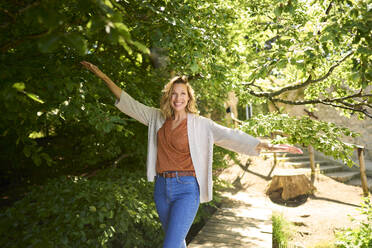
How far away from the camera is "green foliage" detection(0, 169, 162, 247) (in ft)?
8.58

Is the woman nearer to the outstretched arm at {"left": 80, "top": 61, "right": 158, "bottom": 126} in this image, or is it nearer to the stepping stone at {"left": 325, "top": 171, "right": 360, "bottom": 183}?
the outstretched arm at {"left": 80, "top": 61, "right": 158, "bottom": 126}

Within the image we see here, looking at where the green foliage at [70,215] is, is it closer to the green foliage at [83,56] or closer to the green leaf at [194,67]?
the green foliage at [83,56]

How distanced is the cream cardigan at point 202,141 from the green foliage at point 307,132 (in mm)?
889

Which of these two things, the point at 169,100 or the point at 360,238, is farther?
the point at 360,238

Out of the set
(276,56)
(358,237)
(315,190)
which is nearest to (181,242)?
(276,56)

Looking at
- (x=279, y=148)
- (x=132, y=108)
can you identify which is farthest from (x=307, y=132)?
(x=132, y=108)

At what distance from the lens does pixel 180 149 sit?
244cm

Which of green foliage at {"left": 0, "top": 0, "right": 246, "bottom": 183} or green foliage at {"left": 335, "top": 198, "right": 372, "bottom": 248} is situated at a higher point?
green foliage at {"left": 0, "top": 0, "right": 246, "bottom": 183}

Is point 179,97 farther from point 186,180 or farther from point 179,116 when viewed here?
point 186,180

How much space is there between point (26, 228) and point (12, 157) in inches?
99.9

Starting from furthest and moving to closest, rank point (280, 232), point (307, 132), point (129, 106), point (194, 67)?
point (280, 232), point (307, 132), point (129, 106), point (194, 67)

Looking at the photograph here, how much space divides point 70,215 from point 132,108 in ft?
3.93

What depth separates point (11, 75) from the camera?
4.94 feet

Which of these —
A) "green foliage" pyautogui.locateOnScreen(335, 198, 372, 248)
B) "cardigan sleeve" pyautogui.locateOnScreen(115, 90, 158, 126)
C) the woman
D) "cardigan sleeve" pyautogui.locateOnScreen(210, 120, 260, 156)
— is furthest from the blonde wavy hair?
"green foliage" pyautogui.locateOnScreen(335, 198, 372, 248)
